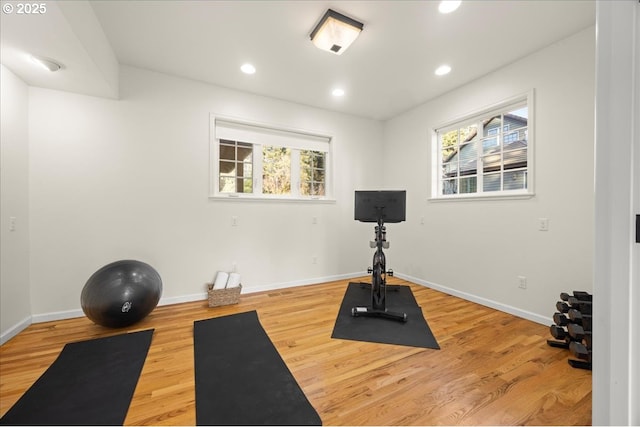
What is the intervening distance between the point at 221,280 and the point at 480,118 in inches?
152

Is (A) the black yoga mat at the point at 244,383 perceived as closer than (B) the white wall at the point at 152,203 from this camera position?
Yes

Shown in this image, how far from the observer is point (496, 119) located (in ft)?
10.0

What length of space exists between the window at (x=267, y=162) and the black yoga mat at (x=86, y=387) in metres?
1.92

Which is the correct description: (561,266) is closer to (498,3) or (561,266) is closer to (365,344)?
(365,344)

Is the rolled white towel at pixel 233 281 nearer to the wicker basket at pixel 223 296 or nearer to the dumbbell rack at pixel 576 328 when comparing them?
the wicker basket at pixel 223 296

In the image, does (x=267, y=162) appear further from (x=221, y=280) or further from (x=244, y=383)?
(x=244, y=383)

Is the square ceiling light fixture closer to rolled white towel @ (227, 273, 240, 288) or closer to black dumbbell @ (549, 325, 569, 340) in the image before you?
rolled white towel @ (227, 273, 240, 288)

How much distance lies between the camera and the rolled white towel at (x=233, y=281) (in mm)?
3107

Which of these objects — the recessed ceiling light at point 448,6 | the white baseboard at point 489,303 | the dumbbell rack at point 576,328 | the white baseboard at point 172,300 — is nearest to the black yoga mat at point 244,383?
the white baseboard at point 172,300

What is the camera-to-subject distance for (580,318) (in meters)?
1.94

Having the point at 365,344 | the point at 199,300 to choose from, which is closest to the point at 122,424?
the point at 365,344

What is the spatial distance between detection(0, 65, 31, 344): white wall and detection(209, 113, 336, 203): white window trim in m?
1.65

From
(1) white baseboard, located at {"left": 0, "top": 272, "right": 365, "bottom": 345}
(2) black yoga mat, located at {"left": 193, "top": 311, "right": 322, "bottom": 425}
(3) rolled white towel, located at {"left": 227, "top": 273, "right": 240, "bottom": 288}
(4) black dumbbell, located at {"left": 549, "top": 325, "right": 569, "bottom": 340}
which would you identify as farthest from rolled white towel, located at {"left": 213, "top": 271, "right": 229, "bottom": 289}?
(4) black dumbbell, located at {"left": 549, "top": 325, "right": 569, "bottom": 340}

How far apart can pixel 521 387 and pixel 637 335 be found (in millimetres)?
1309
